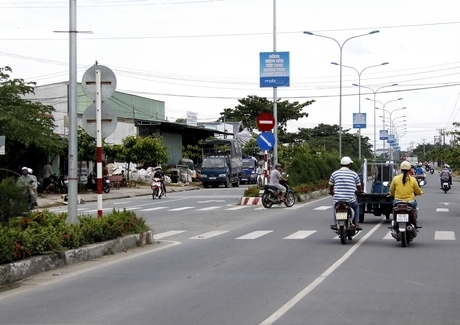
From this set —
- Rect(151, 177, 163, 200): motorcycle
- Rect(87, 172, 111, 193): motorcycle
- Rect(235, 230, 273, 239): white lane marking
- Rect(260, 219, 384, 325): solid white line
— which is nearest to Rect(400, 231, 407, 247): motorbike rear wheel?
Rect(260, 219, 384, 325): solid white line

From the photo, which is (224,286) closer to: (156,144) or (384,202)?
(384,202)

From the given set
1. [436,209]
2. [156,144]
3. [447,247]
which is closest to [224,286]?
[447,247]

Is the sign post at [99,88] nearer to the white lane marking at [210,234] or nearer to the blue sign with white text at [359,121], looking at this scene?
the white lane marking at [210,234]

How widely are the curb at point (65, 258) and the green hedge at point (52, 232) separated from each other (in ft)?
0.37

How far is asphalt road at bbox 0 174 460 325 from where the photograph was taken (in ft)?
26.2

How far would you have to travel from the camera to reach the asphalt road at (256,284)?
26.2ft

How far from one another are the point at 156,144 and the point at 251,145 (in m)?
26.4

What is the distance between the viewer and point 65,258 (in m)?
11.9

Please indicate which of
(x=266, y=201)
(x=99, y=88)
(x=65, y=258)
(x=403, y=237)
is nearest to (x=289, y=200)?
(x=266, y=201)

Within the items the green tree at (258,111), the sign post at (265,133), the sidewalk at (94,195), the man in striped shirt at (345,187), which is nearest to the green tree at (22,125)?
the sidewalk at (94,195)

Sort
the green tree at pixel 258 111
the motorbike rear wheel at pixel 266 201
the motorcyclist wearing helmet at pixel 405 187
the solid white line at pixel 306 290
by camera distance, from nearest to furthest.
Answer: the solid white line at pixel 306 290
the motorcyclist wearing helmet at pixel 405 187
the motorbike rear wheel at pixel 266 201
the green tree at pixel 258 111

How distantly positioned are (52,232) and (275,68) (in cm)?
2002

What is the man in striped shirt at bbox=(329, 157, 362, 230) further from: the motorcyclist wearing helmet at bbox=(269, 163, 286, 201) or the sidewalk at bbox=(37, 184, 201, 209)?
the sidewalk at bbox=(37, 184, 201, 209)

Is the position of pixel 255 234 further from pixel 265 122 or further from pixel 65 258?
pixel 265 122
